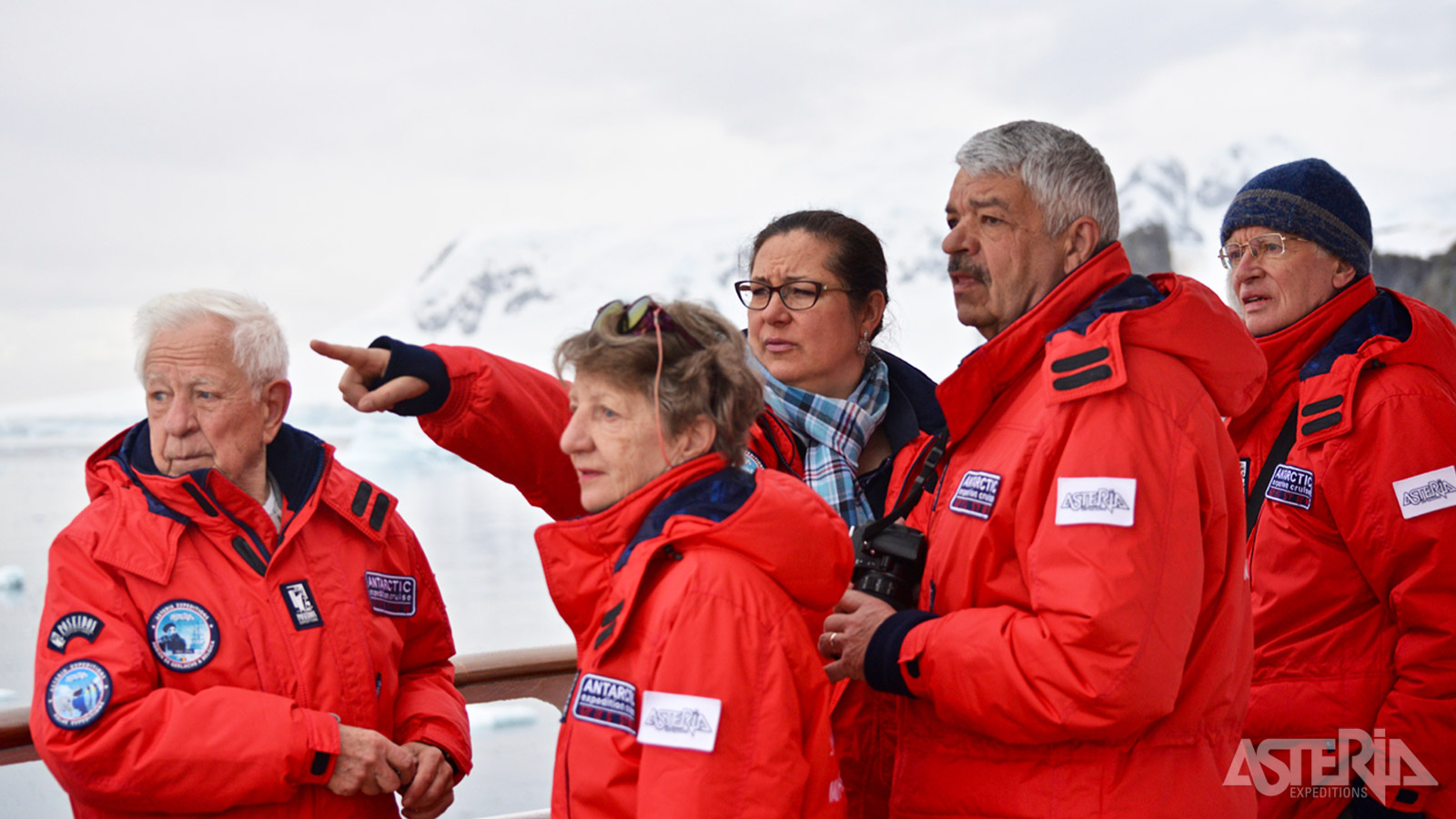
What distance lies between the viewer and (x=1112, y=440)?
45.9 inches

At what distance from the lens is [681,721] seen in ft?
3.40

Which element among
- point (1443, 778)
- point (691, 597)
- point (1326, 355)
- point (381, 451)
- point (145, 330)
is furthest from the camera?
point (381, 451)

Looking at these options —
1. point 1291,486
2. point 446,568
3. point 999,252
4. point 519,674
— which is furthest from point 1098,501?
point 446,568

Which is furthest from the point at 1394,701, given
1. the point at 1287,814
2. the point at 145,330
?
the point at 145,330

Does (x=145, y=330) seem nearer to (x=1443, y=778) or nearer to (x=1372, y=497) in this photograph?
(x=1372, y=497)

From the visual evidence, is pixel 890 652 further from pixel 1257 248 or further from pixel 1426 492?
pixel 1257 248

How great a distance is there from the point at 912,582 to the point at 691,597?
0.39m

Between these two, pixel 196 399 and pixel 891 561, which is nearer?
pixel 891 561

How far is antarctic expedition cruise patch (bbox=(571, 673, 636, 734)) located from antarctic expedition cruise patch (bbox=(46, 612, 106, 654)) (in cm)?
66

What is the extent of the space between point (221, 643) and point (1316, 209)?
1.88 meters

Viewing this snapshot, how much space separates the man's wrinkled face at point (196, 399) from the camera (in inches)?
57.5

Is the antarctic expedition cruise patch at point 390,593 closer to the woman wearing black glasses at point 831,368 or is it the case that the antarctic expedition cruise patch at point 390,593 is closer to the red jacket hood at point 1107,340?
the woman wearing black glasses at point 831,368

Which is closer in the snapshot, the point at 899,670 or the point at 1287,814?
the point at 899,670

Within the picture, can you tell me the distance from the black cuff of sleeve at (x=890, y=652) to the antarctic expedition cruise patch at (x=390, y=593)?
73cm
